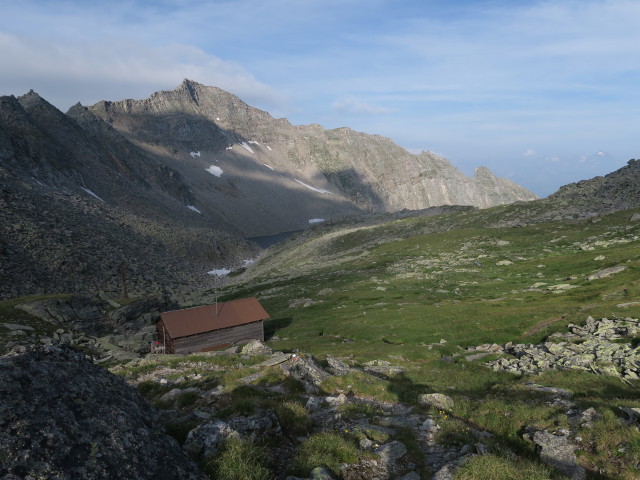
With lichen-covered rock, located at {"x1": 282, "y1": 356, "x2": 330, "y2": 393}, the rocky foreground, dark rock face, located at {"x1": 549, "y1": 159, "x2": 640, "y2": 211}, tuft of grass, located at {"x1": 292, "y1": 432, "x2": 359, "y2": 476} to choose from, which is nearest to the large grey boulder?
the rocky foreground

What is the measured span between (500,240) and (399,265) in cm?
2645

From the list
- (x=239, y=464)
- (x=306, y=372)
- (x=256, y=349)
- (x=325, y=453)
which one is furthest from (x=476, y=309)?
(x=239, y=464)

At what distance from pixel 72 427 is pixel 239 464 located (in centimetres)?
408

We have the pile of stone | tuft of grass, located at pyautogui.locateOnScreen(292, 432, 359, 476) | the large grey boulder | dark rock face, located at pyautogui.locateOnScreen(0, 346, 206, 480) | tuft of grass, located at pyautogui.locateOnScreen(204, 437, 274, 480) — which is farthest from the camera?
the pile of stone

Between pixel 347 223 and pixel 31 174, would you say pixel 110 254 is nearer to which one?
pixel 31 174

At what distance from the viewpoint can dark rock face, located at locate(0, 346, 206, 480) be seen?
7.46 meters

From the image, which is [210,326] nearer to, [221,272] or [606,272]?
[606,272]

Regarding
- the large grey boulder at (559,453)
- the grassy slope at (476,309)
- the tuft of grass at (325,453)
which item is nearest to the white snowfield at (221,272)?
the grassy slope at (476,309)

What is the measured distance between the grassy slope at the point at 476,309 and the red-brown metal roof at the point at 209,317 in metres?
5.48

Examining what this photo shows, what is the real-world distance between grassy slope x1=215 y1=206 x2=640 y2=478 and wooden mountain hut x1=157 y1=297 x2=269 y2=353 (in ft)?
15.6

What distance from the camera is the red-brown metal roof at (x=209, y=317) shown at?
4512 cm

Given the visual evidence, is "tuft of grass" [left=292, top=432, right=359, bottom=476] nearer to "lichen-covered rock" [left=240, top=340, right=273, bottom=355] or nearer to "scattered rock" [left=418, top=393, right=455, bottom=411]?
"scattered rock" [left=418, top=393, right=455, bottom=411]

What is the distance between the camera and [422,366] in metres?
31.4

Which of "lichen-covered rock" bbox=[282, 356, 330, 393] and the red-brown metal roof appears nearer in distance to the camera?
"lichen-covered rock" bbox=[282, 356, 330, 393]
